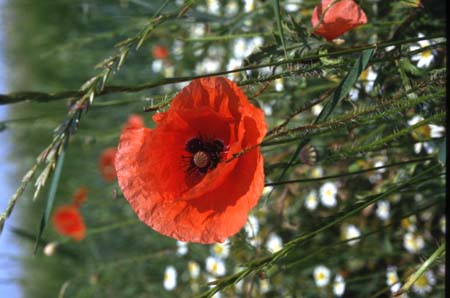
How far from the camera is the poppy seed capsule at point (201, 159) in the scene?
811 mm

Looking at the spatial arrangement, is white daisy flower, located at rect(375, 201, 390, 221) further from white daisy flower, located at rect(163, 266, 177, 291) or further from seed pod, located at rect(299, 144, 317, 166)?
white daisy flower, located at rect(163, 266, 177, 291)

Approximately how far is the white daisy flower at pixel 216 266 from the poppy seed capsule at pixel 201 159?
2.66 feet

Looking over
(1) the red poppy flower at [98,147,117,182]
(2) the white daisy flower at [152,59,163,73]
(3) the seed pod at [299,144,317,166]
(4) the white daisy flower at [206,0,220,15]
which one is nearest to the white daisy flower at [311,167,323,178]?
(3) the seed pod at [299,144,317,166]

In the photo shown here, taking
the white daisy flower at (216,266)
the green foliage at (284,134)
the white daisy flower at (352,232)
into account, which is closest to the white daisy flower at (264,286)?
the green foliage at (284,134)

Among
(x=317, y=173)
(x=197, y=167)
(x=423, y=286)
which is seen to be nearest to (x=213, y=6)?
(x=317, y=173)

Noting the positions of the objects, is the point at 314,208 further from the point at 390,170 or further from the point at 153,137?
the point at 153,137

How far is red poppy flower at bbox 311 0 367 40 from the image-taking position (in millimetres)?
882

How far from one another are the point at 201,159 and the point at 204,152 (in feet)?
0.07

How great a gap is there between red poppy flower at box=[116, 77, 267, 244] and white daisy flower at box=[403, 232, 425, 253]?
2.24 feet

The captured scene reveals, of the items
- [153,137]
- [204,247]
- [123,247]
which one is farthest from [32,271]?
[153,137]

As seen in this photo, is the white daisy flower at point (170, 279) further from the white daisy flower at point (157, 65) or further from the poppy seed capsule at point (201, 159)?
the poppy seed capsule at point (201, 159)

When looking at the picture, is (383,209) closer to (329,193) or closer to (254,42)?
(329,193)

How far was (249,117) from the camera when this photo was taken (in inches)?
29.1

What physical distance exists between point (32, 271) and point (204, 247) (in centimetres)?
132
